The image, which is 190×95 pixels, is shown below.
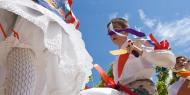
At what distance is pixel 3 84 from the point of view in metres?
2.03

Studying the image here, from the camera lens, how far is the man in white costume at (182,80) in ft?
11.9

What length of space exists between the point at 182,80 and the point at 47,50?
201 centimetres

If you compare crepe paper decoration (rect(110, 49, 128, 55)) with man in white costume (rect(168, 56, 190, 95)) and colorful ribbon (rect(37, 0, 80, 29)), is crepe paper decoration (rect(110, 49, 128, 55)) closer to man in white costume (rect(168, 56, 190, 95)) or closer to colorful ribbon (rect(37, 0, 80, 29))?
colorful ribbon (rect(37, 0, 80, 29))

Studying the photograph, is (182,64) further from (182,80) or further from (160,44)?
(160,44)

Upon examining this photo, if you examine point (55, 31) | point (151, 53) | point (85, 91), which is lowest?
Answer: point (85, 91)

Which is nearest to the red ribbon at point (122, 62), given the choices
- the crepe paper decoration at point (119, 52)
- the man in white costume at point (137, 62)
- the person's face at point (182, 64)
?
the man in white costume at point (137, 62)

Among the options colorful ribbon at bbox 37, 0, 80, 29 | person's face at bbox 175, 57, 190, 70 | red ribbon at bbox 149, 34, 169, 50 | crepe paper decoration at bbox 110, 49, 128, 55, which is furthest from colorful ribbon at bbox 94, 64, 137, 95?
person's face at bbox 175, 57, 190, 70

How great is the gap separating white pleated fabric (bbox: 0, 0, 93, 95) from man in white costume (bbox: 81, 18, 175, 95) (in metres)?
0.66

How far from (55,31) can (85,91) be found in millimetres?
813

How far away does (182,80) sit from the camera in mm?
3762

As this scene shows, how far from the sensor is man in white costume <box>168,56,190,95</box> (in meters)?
3.63

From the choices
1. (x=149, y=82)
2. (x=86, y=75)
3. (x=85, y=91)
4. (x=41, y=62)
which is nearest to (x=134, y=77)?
(x=149, y=82)

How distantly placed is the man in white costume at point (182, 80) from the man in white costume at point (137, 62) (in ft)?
2.01

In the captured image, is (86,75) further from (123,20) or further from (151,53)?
(123,20)
